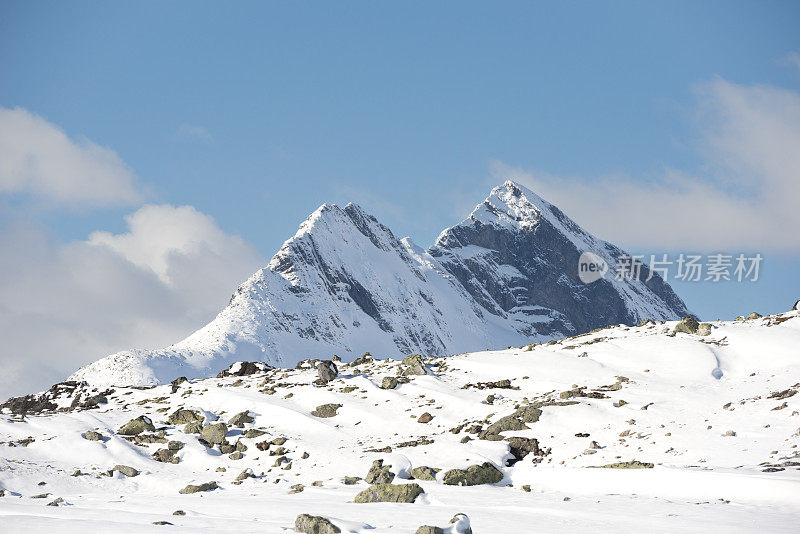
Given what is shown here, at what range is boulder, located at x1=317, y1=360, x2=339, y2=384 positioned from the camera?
3872 centimetres

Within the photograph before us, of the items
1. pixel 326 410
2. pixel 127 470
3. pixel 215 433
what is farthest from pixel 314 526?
pixel 326 410

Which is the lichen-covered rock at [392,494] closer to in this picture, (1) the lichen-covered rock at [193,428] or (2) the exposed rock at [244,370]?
(1) the lichen-covered rock at [193,428]

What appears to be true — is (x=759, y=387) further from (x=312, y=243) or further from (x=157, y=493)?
(x=312, y=243)

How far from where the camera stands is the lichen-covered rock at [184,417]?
31328mm

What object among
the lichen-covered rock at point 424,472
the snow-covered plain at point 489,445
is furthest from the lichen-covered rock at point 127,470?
the lichen-covered rock at point 424,472

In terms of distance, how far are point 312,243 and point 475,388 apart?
16625 centimetres

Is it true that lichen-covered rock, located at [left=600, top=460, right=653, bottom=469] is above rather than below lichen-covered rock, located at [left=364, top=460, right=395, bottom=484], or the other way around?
above

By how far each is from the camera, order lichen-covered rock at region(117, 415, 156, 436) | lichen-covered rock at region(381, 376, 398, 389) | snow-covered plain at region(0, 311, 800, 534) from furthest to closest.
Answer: lichen-covered rock at region(381, 376, 398, 389), lichen-covered rock at region(117, 415, 156, 436), snow-covered plain at region(0, 311, 800, 534)

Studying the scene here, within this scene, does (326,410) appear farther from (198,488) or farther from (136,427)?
(198,488)

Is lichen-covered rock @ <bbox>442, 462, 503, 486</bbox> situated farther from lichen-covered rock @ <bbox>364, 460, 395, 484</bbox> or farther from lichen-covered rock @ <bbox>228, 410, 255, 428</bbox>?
lichen-covered rock @ <bbox>228, 410, 255, 428</bbox>

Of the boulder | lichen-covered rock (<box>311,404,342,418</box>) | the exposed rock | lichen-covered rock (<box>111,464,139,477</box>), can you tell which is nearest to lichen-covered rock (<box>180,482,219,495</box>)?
lichen-covered rock (<box>111,464,139,477</box>)

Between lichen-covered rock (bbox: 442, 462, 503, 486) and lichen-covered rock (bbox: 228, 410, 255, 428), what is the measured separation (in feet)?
45.0

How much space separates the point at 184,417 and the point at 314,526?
70.0ft

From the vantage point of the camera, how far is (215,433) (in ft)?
96.2
